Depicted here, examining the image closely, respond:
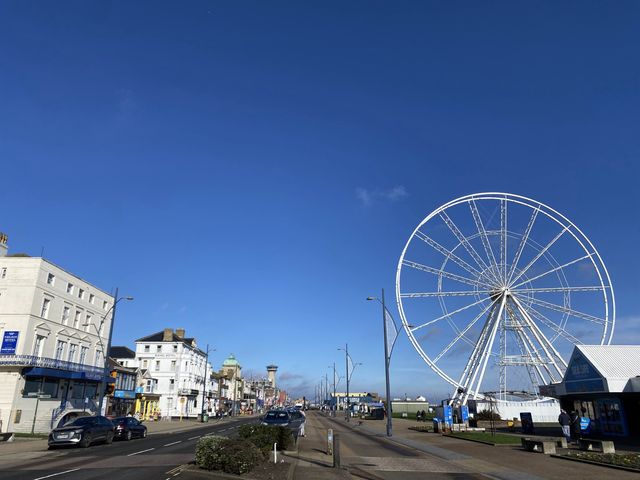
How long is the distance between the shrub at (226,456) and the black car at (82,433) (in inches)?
557

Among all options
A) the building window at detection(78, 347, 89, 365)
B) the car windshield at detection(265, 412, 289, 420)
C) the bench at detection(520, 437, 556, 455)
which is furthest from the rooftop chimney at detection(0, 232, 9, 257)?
the bench at detection(520, 437, 556, 455)

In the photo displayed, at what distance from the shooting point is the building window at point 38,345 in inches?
1506

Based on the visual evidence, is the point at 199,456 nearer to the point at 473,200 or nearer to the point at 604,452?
the point at 604,452

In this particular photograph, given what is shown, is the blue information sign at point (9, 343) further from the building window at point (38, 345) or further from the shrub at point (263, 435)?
the shrub at point (263, 435)

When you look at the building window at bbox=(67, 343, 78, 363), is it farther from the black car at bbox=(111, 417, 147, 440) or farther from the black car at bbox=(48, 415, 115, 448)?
the black car at bbox=(48, 415, 115, 448)

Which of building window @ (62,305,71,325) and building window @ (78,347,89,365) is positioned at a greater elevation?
building window @ (62,305,71,325)

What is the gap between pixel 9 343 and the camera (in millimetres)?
36344

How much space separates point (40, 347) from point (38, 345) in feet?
0.85

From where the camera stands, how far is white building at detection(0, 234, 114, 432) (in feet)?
117

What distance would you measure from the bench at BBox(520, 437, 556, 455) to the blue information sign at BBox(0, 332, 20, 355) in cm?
3544

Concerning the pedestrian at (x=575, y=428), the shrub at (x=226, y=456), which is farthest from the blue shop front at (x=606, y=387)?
the shrub at (x=226, y=456)

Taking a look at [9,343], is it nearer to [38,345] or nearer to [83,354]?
[38,345]

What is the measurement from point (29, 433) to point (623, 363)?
134 feet

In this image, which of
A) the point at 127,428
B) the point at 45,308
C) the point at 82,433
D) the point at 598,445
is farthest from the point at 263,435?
the point at 45,308
